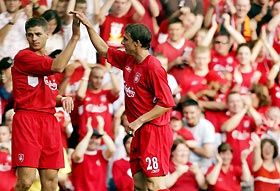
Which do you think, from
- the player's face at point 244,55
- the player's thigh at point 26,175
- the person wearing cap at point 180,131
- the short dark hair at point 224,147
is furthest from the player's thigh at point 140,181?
the player's face at point 244,55

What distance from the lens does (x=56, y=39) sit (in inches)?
556

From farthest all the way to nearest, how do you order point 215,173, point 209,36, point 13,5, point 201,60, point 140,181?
point 209,36
point 201,60
point 13,5
point 215,173
point 140,181

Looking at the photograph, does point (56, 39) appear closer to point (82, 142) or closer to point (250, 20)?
point (82, 142)

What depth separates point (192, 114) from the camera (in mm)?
13594

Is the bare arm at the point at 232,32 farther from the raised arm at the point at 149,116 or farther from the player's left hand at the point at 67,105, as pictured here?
the player's left hand at the point at 67,105

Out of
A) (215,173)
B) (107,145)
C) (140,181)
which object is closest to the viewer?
(140,181)

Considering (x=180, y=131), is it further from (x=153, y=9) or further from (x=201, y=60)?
(x=153, y=9)

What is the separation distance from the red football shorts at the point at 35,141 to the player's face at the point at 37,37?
0.68m

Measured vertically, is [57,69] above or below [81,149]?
above

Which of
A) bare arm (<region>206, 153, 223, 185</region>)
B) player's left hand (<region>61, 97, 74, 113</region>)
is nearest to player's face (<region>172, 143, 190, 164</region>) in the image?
bare arm (<region>206, 153, 223, 185</region>)

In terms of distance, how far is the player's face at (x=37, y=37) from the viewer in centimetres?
994

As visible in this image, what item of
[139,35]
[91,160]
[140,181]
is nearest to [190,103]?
→ [91,160]

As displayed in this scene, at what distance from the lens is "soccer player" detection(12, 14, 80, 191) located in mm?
9992

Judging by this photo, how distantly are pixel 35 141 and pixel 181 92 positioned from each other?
446 cm
